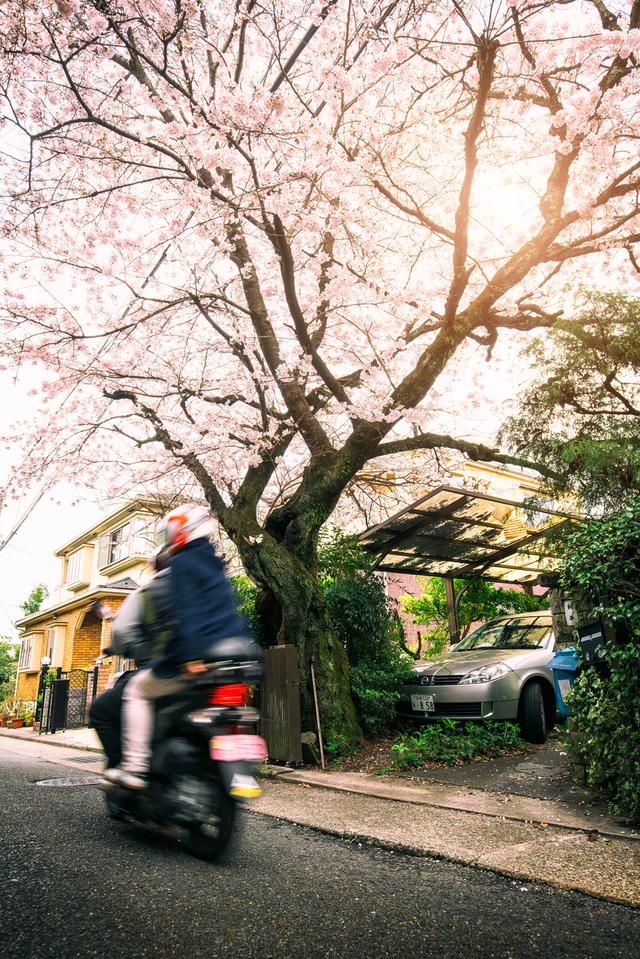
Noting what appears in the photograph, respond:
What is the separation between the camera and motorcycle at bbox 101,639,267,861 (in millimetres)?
3059

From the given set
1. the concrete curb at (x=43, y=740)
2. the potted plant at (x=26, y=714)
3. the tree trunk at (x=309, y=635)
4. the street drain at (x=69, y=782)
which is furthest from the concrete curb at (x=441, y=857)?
the potted plant at (x=26, y=714)

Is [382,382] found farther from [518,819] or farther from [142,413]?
[518,819]

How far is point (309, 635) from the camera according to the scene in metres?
8.43

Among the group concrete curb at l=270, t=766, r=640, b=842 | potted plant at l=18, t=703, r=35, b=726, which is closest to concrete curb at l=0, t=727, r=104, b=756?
potted plant at l=18, t=703, r=35, b=726

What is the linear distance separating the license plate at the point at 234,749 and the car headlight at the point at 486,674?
5.48 metres

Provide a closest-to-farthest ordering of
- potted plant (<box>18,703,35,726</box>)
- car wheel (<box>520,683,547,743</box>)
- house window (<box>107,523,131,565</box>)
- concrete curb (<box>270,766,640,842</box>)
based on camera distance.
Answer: concrete curb (<box>270,766,640,842</box>) → car wheel (<box>520,683,547,743</box>) → potted plant (<box>18,703,35,726</box>) → house window (<box>107,523,131,565</box>)

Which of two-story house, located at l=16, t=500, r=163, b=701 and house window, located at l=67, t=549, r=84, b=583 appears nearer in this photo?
two-story house, located at l=16, t=500, r=163, b=701

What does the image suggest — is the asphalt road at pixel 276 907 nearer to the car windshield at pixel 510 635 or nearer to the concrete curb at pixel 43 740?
the car windshield at pixel 510 635

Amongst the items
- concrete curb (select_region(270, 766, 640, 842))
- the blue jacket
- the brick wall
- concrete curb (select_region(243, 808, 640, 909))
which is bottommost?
concrete curb (select_region(243, 808, 640, 909))

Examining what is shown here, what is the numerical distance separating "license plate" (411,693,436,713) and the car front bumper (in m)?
0.06

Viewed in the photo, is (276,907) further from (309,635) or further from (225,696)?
(309,635)

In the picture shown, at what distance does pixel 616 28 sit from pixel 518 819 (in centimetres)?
873

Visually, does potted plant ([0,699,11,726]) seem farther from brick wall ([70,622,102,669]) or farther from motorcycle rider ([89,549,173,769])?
motorcycle rider ([89,549,173,769])

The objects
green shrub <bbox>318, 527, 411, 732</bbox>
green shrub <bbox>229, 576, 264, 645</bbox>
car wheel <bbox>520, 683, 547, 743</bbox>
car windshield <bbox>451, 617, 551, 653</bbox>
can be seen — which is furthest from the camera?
green shrub <bbox>229, 576, 264, 645</bbox>
